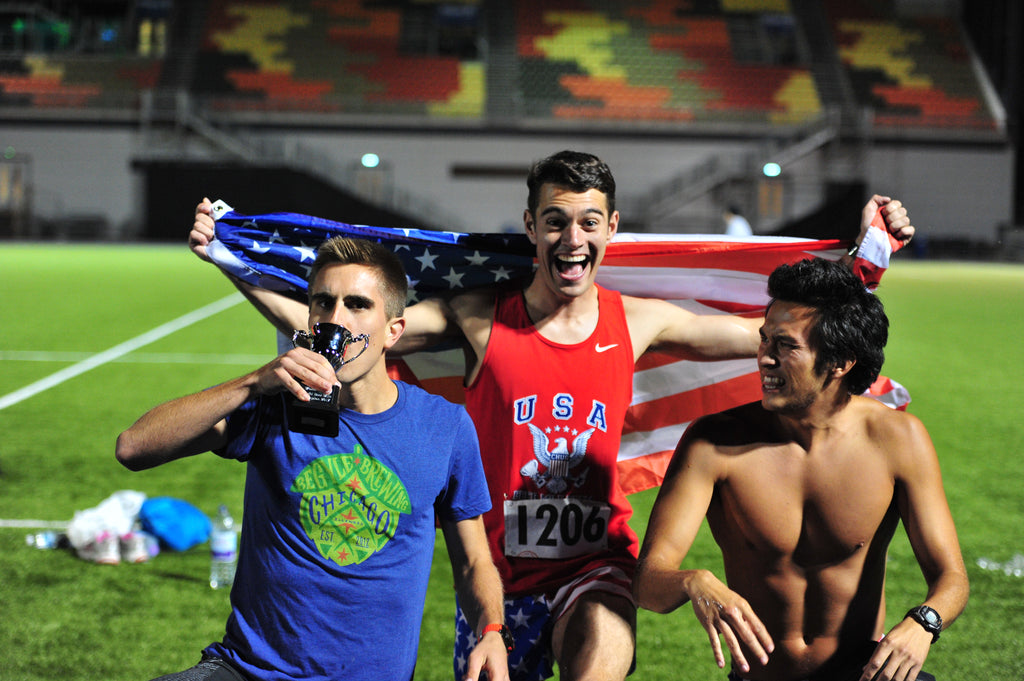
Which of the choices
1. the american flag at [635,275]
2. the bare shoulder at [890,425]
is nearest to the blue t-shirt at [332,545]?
the bare shoulder at [890,425]

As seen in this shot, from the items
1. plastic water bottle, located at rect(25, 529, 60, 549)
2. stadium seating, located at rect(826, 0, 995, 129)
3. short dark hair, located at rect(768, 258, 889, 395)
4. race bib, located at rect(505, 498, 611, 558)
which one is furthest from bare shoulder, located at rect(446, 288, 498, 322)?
stadium seating, located at rect(826, 0, 995, 129)

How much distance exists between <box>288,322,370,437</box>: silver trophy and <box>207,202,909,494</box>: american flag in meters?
1.64

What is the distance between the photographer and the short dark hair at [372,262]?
9.56 ft

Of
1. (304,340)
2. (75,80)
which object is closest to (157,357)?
(304,340)

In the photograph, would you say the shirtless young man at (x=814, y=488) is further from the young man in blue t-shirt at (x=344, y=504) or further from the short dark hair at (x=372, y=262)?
the short dark hair at (x=372, y=262)

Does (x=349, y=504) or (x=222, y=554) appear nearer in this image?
(x=349, y=504)

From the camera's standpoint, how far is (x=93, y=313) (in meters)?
16.6

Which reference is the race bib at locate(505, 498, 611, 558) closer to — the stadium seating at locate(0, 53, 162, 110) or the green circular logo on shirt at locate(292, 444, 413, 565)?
the green circular logo on shirt at locate(292, 444, 413, 565)

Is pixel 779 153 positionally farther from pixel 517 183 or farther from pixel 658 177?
pixel 517 183

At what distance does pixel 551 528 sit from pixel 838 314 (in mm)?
1342

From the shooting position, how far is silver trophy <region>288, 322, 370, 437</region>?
2.52m

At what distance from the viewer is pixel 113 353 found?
13008 millimetres

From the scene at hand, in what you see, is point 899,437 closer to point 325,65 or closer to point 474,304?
point 474,304

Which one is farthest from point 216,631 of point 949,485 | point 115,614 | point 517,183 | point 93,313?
point 517,183
